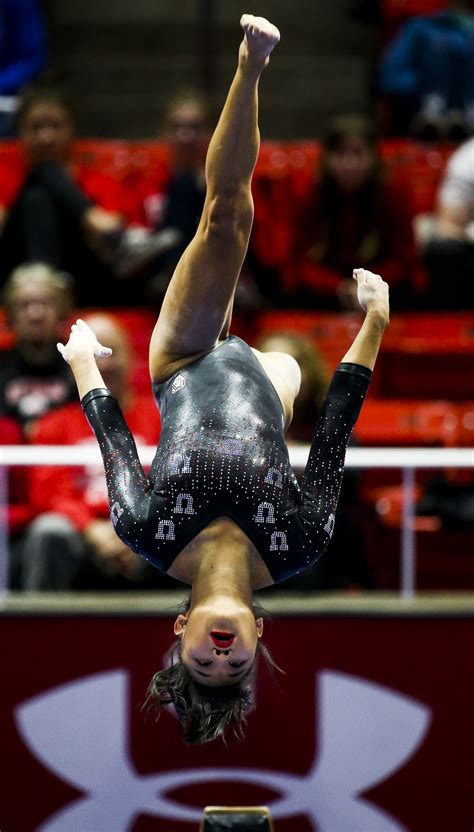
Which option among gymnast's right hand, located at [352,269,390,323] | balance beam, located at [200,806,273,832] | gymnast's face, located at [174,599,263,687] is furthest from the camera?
balance beam, located at [200,806,273,832]

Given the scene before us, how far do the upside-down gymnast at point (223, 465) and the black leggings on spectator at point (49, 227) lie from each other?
2.24 metres

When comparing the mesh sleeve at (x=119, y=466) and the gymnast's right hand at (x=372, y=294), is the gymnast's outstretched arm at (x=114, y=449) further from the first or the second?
the gymnast's right hand at (x=372, y=294)

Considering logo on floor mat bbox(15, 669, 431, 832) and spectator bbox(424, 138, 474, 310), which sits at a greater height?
spectator bbox(424, 138, 474, 310)

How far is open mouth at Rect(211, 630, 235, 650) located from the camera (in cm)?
292

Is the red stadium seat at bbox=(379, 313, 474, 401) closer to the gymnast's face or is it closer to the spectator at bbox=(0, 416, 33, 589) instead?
the spectator at bbox=(0, 416, 33, 589)

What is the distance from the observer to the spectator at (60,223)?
5.45m

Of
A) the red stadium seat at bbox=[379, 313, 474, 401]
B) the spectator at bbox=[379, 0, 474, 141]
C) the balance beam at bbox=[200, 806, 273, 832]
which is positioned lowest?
the balance beam at bbox=[200, 806, 273, 832]

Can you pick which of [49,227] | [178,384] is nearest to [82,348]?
[178,384]

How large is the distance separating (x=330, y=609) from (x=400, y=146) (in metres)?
2.84

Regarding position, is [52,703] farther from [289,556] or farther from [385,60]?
[385,60]

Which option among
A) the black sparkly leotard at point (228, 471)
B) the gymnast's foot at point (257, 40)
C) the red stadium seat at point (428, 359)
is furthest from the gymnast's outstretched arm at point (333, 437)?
the red stadium seat at point (428, 359)

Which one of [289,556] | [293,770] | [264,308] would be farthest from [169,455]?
[264,308]

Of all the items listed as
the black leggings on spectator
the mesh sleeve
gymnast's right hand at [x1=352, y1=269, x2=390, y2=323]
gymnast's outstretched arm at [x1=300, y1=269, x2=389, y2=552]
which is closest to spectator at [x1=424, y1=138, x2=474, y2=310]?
the black leggings on spectator

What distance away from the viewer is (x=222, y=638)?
2.92 meters
